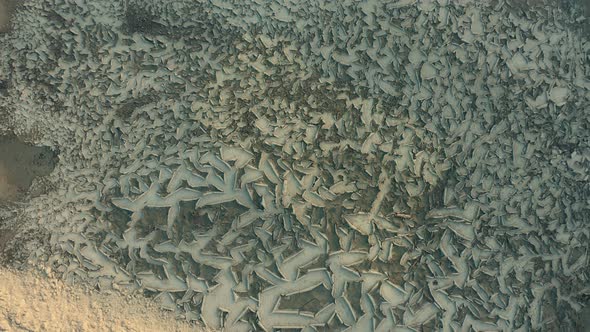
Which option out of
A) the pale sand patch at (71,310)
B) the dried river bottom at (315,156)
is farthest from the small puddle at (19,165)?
the pale sand patch at (71,310)

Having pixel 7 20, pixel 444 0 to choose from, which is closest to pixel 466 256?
pixel 444 0

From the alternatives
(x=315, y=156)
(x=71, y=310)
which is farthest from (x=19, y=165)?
(x=315, y=156)

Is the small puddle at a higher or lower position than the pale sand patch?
higher

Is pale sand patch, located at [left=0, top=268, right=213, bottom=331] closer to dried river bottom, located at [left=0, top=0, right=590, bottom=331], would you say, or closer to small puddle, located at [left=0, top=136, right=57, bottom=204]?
dried river bottom, located at [left=0, top=0, right=590, bottom=331]

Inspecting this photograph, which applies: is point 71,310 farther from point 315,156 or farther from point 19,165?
point 315,156

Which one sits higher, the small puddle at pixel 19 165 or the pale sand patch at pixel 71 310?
the small puddle at pixel 19 165

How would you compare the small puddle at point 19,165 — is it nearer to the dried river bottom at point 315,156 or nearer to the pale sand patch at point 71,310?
the dried river bottom at point 315,156

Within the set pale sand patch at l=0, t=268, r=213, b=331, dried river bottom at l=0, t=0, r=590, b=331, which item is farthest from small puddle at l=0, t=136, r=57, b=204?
pale sand patch at l=0, t=268, r=213, b=331

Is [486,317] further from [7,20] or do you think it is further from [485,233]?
[7,20]
